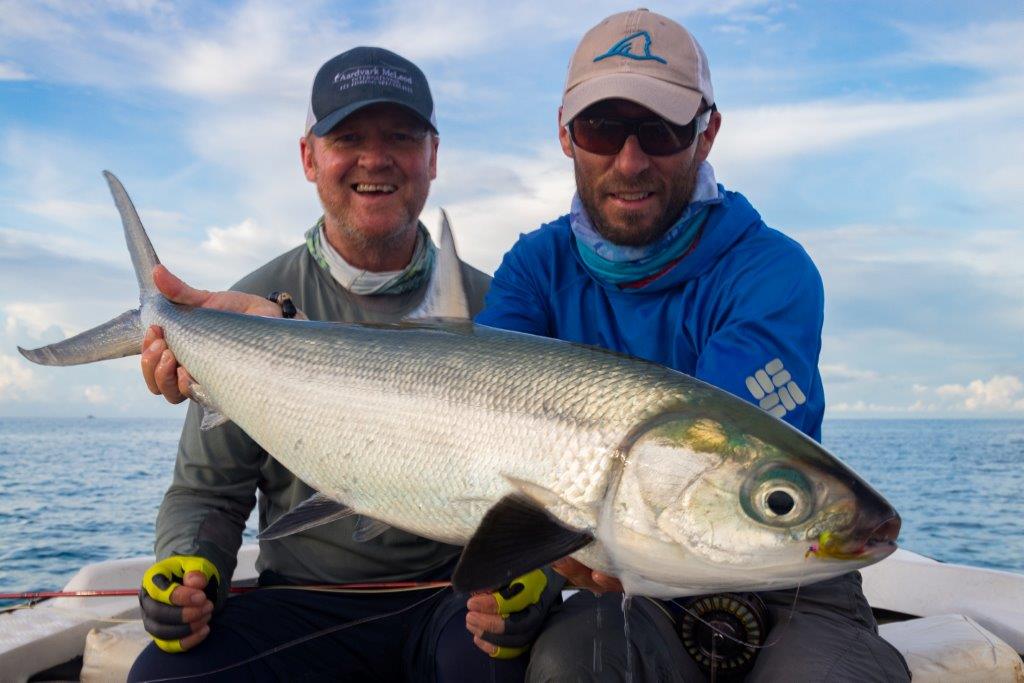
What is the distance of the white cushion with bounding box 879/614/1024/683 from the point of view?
363 cm

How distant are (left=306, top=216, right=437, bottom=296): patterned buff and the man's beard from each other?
3.63 ft

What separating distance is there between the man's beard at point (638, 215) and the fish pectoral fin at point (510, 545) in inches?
57.4

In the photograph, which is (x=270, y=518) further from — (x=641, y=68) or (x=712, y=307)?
(x=641, y=68)

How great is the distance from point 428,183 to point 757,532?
2911mm

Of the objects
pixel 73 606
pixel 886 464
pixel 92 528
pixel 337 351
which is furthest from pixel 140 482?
pixel 886 464

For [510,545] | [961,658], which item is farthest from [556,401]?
[961,658]

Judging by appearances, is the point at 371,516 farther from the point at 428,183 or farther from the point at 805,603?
the point at 428,183

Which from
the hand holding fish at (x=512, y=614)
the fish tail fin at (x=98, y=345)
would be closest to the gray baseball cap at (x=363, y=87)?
the fish tail fin at (x=98, y=345)

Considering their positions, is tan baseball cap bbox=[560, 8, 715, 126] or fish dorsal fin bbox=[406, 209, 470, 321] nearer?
fish dorsal fin bbox=[406, 209, 470, 321]

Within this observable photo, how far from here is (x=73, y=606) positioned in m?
4.89

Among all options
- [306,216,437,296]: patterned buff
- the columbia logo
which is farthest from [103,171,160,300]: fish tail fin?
the columbia logo

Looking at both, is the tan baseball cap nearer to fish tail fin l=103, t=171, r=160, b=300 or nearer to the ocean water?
fish tail fin l=103, t=171, r=160, b=300

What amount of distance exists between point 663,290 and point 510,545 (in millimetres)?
1507

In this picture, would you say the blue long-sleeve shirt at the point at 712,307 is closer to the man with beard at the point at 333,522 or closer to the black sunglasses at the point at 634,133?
the black sunglasses at the point at 634,133
